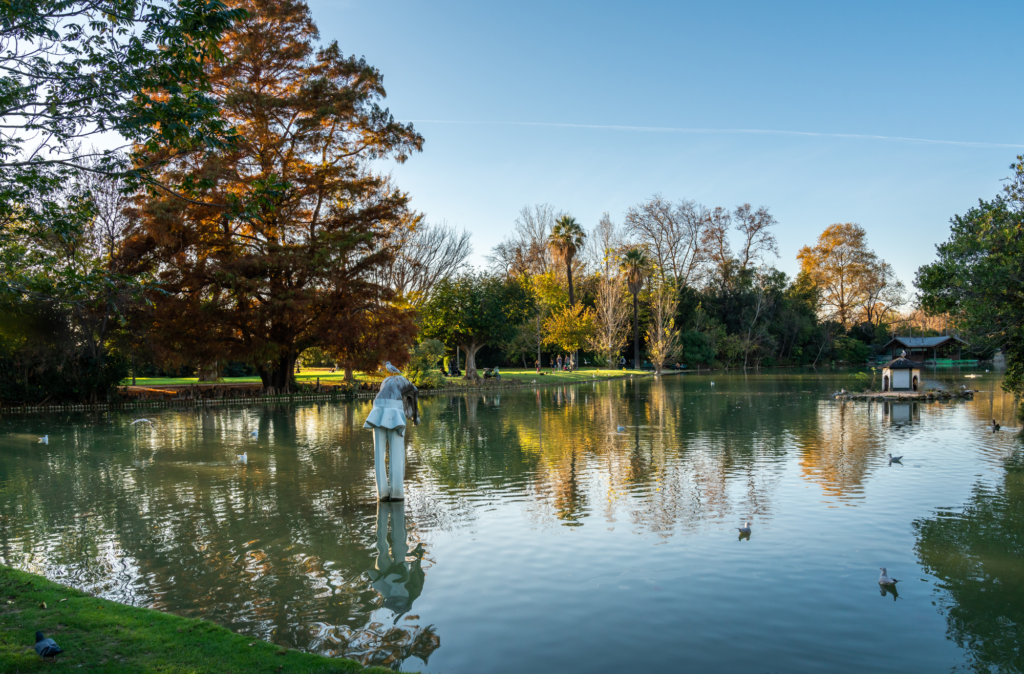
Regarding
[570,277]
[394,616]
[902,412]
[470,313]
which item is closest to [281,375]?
[470,313]

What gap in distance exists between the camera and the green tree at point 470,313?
38.5 m

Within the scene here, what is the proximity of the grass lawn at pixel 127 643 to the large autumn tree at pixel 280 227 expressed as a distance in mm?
21507

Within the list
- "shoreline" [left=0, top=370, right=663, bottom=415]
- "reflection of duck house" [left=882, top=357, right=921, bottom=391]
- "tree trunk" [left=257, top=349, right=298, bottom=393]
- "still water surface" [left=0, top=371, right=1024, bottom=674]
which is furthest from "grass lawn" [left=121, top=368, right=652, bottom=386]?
"still water surface" [left=0, top=371, right=1024, bottom=674]

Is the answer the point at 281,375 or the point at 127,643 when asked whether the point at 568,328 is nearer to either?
the point at 281,375

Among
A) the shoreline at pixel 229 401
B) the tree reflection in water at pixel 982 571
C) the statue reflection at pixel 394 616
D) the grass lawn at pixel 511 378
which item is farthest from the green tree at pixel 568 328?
the statue reflection at pixel 394 616

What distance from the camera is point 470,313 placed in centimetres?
3881

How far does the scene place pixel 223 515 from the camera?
9.30m

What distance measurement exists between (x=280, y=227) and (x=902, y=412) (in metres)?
25.5

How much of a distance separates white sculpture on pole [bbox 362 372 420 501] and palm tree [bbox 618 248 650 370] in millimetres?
47562

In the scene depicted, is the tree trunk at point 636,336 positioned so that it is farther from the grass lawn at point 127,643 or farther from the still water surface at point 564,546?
the grass lawn at point 127,643

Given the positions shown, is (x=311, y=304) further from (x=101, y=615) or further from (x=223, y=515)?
(x=101, y=615)

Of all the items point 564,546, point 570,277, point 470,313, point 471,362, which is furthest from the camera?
point 570,277

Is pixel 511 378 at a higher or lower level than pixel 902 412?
higher

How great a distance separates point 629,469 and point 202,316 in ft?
69.4
